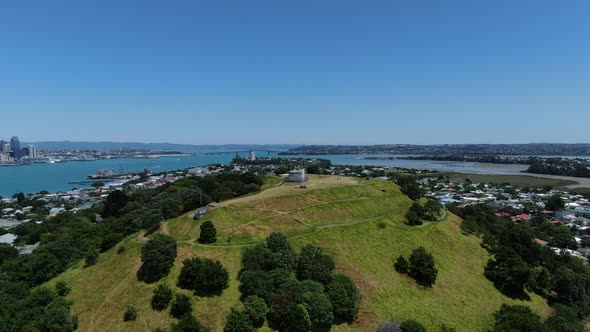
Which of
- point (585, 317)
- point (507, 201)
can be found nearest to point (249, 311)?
point (585, 317)

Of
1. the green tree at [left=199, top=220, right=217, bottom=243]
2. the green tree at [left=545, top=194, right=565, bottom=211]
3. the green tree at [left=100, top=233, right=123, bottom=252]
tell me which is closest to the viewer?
the green tree at [left=199, top=220, right=217, bottom=243]

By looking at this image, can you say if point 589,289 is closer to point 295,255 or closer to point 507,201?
point 295,255

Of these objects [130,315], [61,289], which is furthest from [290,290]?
[61,289]

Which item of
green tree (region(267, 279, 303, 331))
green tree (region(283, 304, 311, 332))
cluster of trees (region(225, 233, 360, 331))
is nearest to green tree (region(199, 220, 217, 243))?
cluster of trees (region(225, 233, 360, 331))

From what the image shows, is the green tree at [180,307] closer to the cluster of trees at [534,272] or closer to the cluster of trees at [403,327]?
the cluster of trees at [403,327]

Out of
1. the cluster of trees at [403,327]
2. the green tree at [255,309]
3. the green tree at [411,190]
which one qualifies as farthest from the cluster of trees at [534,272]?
the green tree at [255,309]

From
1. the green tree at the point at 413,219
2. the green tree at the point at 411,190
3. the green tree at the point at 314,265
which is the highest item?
the green tree at the point at 411,190

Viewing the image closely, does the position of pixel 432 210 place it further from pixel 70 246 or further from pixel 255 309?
pixel 70 246

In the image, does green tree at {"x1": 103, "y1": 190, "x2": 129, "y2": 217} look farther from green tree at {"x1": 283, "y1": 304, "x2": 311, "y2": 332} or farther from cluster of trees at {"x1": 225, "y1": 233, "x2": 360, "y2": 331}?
green tree at {"x1": 283, "y1": 304, "x2": 311, "y2": 332}
